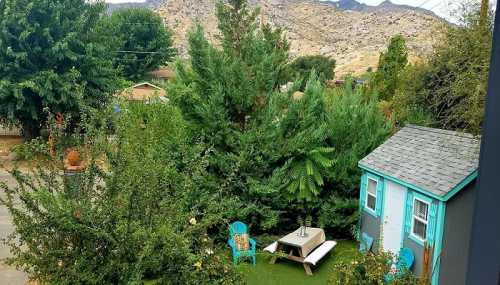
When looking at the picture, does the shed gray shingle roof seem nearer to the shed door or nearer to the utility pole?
the shed door

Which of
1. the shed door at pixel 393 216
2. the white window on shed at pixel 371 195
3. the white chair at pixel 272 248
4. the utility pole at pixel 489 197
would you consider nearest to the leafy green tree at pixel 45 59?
the white chair at pixel 272 248

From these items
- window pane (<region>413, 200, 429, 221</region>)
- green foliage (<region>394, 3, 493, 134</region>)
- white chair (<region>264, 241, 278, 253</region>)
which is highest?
green foliage (<region>394, 3, 493, 134</region>)

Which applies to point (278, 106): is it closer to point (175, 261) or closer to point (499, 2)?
point (175, 261)

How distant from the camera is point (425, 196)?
292 inches

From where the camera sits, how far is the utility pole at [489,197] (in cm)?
82

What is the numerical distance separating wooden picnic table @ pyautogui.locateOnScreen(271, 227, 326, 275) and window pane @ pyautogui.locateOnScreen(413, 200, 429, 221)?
2.33m

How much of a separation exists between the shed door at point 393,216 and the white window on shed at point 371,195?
0.59 metres

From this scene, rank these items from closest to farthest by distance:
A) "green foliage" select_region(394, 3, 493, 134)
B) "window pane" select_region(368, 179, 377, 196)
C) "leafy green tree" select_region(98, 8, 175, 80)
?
"green foliage" select_region(394, 3, 493, 134), "window pane" select_region(368, 179, 377, 196), "leafy green tree" select_region(98, 8, 175, 80)

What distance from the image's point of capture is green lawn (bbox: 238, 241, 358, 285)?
27.0 ft

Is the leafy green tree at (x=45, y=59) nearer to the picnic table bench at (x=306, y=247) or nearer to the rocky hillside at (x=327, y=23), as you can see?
the picnic table bench at (x=306, y=247)

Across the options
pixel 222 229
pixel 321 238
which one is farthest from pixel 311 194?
pixel 222 229

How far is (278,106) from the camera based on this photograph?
998cm

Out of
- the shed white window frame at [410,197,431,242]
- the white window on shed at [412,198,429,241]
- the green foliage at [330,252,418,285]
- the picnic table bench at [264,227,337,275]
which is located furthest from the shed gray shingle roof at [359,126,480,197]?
the picnic table bench at [264,227,337,275]

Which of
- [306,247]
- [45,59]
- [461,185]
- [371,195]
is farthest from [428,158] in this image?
[45,59]
